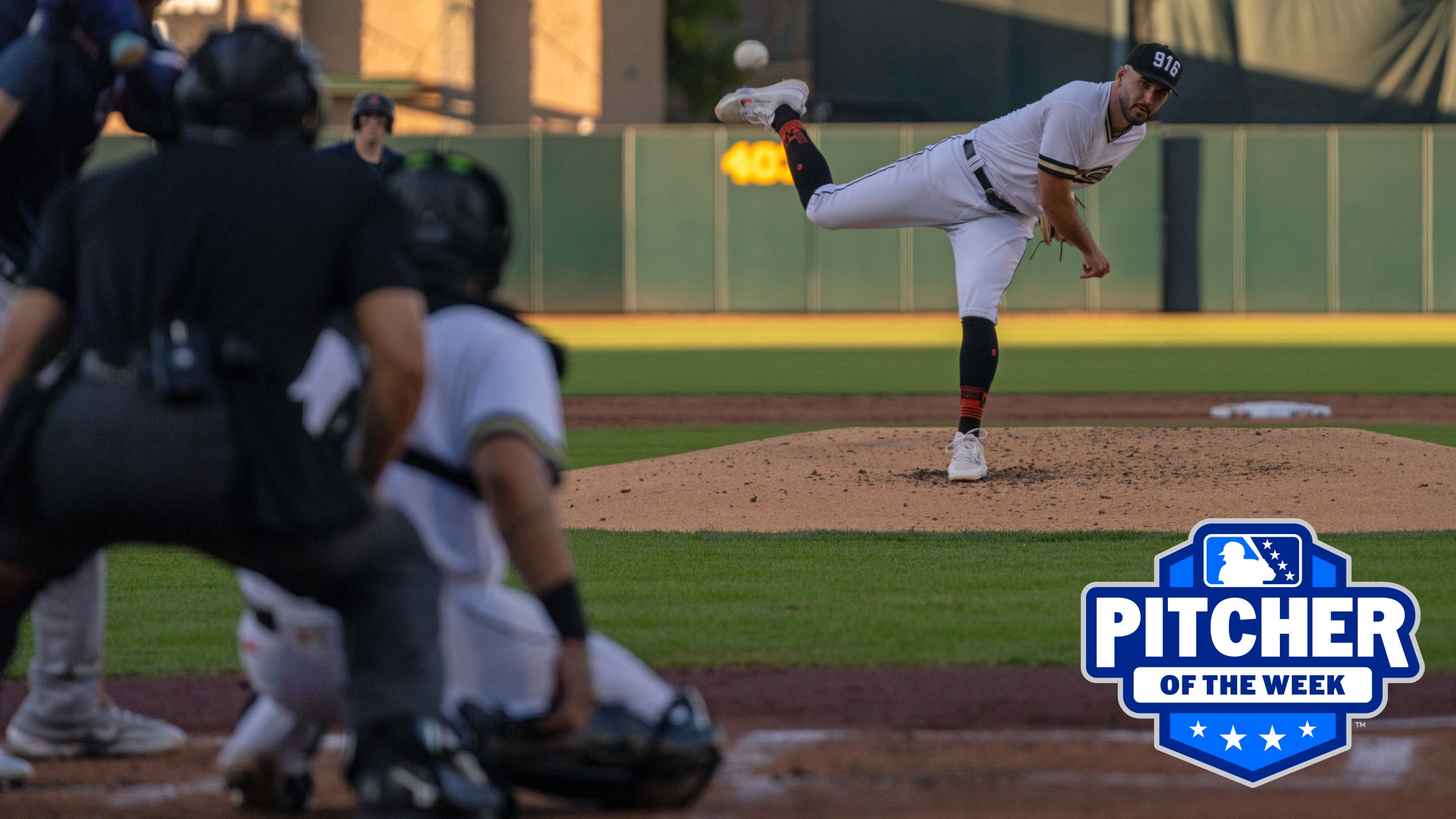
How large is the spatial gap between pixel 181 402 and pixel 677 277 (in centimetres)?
2612

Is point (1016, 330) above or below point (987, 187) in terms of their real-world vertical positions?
below

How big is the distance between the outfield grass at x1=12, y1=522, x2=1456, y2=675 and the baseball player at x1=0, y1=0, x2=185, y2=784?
94 centimetres

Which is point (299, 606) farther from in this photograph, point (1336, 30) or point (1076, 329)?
point (1336, 30)

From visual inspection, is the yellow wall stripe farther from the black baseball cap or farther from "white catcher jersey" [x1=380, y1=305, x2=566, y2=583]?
"white catcher jersey" [x1=380, y1=305, x2=566, y2=583]

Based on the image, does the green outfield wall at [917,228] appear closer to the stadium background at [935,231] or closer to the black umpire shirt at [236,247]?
the stadium background at [935,231]

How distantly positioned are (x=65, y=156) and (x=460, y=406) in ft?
5.86

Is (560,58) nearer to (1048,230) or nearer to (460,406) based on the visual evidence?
(1048,230)

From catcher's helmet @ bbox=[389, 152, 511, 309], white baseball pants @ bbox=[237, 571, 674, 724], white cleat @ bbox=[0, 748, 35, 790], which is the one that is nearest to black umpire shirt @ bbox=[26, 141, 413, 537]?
catcher's helmet @ bbox=[389, 152, 511, 309]

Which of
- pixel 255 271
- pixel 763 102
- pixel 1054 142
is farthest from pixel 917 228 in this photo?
pixel 255 271

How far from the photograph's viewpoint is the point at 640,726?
331 centimetres

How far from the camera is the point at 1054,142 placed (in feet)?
26.5

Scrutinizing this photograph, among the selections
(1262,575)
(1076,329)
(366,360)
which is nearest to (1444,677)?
(1262,575)

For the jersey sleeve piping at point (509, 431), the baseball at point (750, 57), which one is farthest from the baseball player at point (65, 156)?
the baseball at point (750, 57)

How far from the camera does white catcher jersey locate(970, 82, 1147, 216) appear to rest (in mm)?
8094
